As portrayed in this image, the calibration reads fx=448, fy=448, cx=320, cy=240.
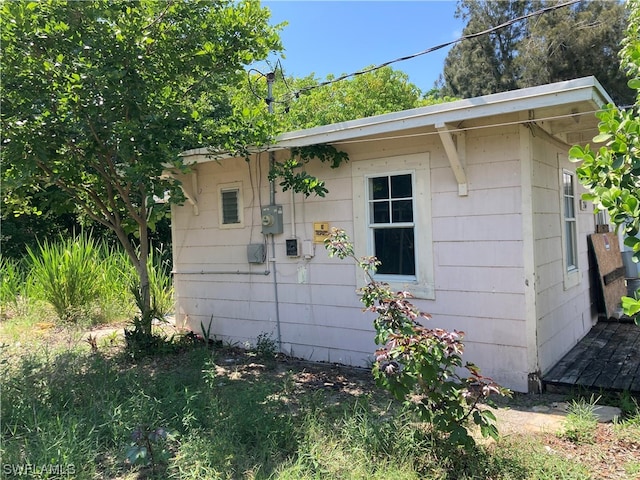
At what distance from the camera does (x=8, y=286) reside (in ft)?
27.2

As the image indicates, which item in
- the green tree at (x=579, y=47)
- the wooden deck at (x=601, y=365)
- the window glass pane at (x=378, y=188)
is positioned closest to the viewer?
the wooden deck at (x=601, y=365)

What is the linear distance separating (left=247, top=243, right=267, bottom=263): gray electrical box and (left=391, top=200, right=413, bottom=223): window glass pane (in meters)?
1.86

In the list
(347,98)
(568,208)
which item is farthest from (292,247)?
(347,98)

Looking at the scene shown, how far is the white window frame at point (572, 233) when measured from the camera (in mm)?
5160

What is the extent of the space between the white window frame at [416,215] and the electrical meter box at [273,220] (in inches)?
45.6

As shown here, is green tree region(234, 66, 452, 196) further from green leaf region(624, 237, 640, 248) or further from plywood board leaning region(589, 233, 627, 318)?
green leaf region(624, 237, 640, 248)

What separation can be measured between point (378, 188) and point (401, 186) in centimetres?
28

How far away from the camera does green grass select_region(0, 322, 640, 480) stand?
2.68 m

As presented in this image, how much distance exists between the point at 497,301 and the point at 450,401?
6.17 ft

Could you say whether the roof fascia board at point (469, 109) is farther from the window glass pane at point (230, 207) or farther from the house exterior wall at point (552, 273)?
the window glass pane at point (230, 207)

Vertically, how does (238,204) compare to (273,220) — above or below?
above

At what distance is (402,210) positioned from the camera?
4.81m

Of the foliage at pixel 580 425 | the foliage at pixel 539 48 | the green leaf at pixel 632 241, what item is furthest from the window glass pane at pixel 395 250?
the foliage at pixel 539 48

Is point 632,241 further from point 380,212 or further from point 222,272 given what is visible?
point 222,272
